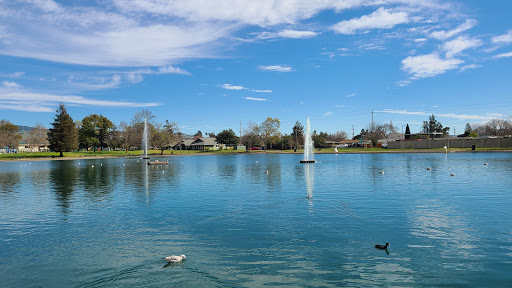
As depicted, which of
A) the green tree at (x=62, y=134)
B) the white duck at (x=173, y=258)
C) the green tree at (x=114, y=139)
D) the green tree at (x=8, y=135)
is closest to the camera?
the white duck at (x=173, y=258)

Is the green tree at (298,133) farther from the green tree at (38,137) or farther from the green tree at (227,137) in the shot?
the green tree at (38,137)

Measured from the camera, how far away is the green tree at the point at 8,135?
437 feet

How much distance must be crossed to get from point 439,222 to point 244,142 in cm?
14850

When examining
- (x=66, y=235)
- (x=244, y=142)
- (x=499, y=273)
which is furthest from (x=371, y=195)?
(x=244, y=142)

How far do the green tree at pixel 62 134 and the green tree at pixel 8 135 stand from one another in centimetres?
4162

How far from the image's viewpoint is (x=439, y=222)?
693 inches

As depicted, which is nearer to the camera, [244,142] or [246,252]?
[246,252]

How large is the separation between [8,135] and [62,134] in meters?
56.4

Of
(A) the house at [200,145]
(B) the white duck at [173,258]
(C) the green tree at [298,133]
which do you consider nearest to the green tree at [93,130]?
(A) the house at [200,145]

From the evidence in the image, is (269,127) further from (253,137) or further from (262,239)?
(262,239)

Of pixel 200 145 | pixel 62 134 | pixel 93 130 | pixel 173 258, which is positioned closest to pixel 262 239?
pixel 173 258

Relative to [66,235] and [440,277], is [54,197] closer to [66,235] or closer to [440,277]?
[66,235]

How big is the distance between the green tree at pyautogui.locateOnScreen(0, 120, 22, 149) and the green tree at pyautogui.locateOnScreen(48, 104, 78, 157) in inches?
1639

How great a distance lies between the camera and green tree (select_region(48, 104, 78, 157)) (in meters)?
105
